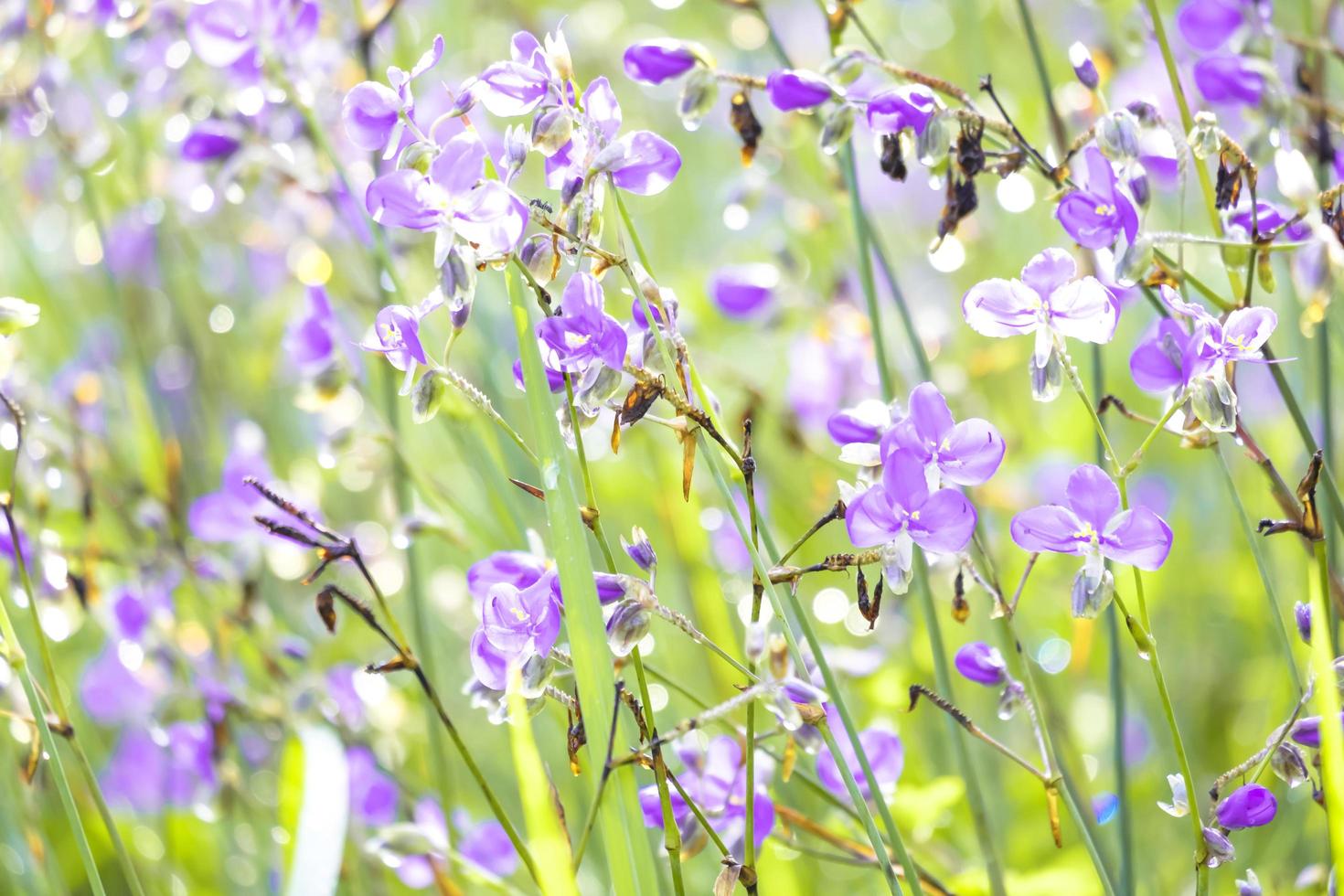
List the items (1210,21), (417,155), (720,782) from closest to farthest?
(417,155) < (720,782) < (1210,21)

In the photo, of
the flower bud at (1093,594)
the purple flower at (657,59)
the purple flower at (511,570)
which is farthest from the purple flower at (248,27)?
the flower bud at (1093,594)

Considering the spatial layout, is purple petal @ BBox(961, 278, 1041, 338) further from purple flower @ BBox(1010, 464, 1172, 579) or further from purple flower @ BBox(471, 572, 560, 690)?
purple flower @ BBox(471, 572, 560, 690)

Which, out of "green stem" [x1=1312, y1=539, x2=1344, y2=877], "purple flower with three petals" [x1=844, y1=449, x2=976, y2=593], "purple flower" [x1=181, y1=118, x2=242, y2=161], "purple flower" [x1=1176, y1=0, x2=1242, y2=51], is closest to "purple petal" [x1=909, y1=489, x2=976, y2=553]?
"purple flower with three petals" [x1=844, y1=449, x2=976, y2=593]

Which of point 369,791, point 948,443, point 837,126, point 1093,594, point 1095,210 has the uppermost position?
point 837,126

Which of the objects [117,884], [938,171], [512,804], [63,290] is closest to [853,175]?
[938,171]

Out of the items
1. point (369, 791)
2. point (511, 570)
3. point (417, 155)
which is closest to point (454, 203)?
point (417, 155)

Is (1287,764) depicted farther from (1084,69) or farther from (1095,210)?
(1084,69)
